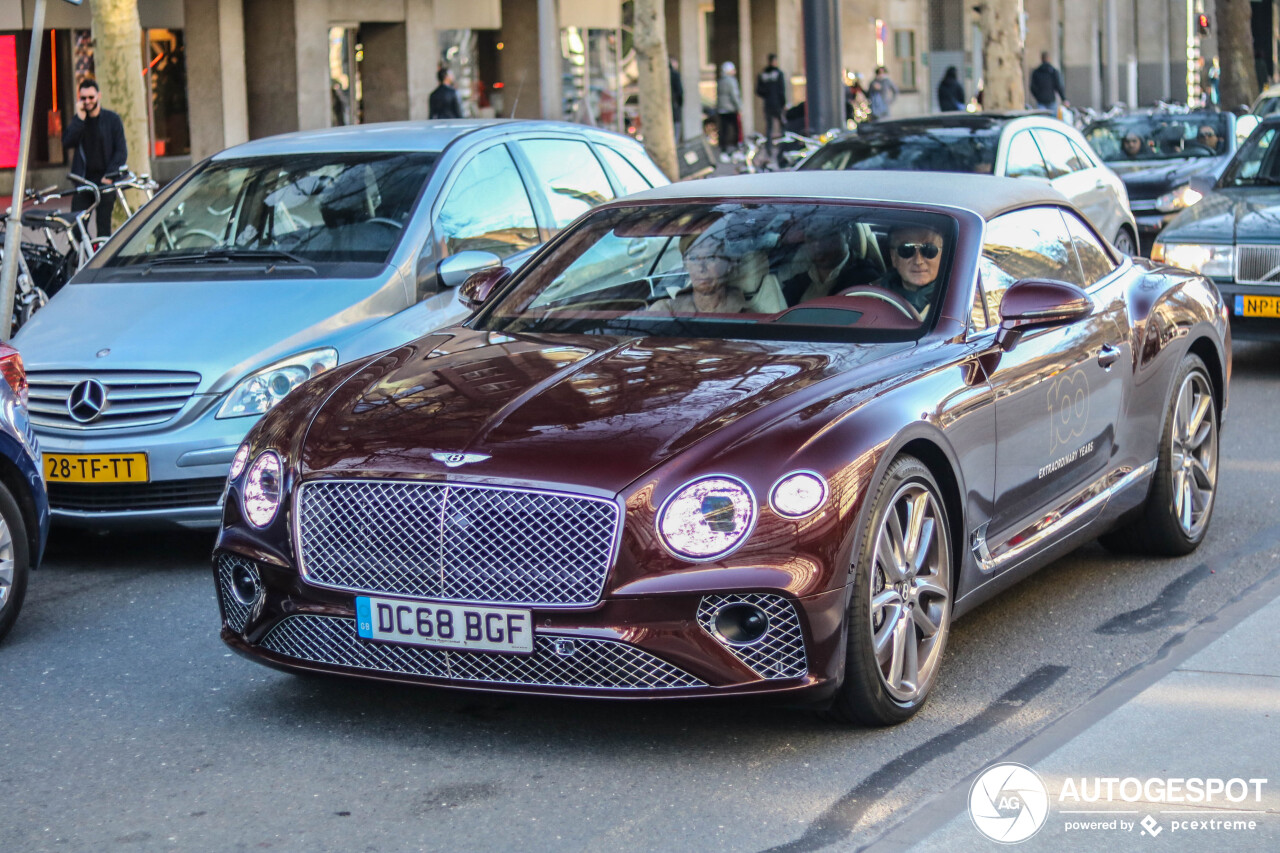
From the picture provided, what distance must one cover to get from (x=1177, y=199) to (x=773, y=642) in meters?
14.8

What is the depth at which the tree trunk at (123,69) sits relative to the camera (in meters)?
14.5

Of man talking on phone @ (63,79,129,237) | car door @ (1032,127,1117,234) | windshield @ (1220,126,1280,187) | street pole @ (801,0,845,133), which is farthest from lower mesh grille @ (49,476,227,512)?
street pole @ (801,0,845,133)

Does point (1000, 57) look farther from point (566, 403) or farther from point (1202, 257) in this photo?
point (566, 403)

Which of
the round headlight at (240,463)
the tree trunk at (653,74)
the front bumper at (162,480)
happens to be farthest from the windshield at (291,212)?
the tree trunk at (653,74)

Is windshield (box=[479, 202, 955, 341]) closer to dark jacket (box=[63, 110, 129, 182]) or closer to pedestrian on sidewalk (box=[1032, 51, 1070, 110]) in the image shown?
dark jacket (box=[63, 110, 129, 182])

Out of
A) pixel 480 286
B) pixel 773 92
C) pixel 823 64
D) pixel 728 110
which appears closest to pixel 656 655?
pixel 480 286

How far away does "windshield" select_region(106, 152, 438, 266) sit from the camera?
8.03 m

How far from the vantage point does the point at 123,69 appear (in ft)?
48.6

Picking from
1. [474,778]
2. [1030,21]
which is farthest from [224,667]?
[1030,21]

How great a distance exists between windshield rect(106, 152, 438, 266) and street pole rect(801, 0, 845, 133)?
13.4 meters

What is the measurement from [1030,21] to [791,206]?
56396mm

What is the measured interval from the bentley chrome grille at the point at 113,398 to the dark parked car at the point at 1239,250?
21.2ft

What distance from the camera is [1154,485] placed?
21.9ft

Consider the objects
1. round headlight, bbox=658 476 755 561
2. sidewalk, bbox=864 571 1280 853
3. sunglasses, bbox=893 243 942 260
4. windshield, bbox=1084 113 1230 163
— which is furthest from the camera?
windshield, bbox=1084 113 1230 163
